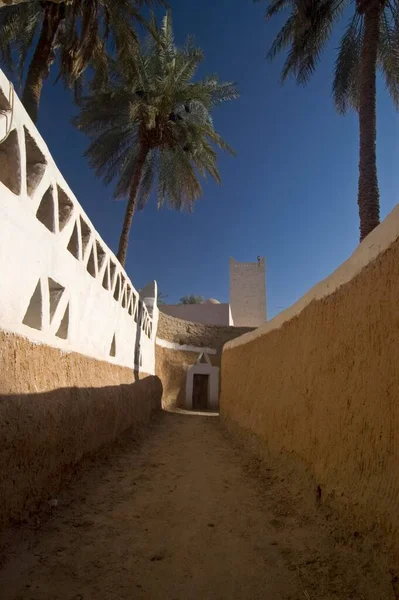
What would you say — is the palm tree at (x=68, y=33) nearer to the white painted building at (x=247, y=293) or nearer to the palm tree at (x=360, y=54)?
the palm tree at (x=360, y=54)

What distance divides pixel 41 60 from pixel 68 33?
1.06m

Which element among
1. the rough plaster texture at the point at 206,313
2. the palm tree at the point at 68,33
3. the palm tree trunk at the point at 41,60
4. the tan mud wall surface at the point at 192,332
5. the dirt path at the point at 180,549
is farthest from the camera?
the rough plaster texture at the point at 206,313

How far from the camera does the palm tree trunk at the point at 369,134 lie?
7.38 m

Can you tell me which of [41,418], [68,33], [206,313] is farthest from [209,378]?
[41,418]

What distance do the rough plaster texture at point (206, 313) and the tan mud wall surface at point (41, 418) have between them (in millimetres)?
18490

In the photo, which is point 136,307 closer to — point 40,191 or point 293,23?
point 40,191

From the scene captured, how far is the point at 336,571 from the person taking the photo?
2.46 m

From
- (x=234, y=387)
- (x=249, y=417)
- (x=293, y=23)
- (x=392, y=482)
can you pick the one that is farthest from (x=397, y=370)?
(x=293, y=23)

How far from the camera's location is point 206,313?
23703 millimetres

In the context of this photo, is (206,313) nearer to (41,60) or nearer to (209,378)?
(209,378)

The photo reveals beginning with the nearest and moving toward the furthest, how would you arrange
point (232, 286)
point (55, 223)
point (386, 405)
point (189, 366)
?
point (386, 405) → point (55, 223) → point (189, 366) → point (232, 286)

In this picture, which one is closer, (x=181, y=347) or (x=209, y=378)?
(x=181, y=347)

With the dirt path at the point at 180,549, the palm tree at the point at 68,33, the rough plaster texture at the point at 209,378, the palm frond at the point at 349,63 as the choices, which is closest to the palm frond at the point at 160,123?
the palm tree at the point at 68,33

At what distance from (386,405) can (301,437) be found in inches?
66.2
